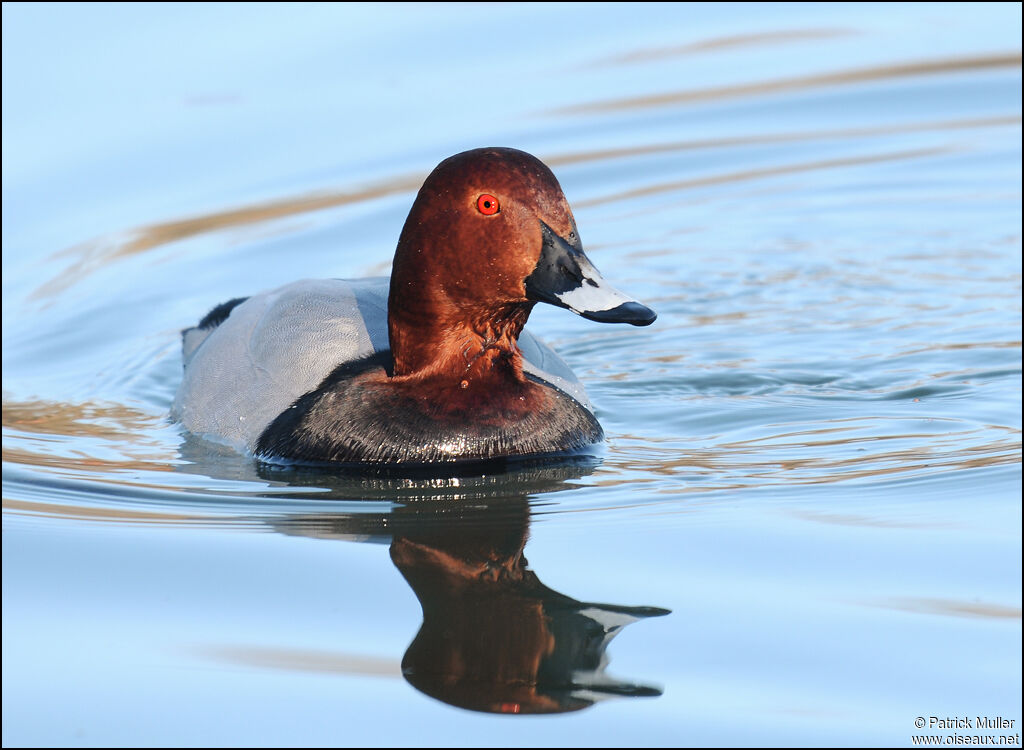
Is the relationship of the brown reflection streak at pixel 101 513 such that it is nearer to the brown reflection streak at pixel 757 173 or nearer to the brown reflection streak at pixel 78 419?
the brown reflection streak at pixel 78 419

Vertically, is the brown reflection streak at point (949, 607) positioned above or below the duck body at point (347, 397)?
below

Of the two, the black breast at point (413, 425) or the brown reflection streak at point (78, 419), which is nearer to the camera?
the black breast at point (413, 425)

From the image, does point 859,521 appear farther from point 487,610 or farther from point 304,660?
point 304,660

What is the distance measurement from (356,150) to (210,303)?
94.7 inches

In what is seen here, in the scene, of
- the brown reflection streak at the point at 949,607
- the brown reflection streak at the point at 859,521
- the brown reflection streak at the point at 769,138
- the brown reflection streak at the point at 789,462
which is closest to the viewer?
the brown reflection streak at the point at 949,607

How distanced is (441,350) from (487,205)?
2.08 feet

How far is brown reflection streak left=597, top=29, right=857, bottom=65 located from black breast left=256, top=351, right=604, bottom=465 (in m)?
7.29

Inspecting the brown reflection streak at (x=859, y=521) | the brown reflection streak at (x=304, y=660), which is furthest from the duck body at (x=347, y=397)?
the brown reflection streak at (x=304, y=660)

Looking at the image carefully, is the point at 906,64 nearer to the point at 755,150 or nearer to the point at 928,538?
the point at 755,150

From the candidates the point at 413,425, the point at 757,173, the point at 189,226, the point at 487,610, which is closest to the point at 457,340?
the point at 413,425

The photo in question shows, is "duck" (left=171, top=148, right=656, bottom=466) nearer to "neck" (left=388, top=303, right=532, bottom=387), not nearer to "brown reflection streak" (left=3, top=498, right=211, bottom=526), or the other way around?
"neck" (left=388, top=303, right=532, bottom=387)

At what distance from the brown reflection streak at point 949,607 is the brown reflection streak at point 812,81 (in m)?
7.98

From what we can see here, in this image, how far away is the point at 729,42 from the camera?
13297mm

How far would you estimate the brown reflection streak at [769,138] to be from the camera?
1157 centimetres
